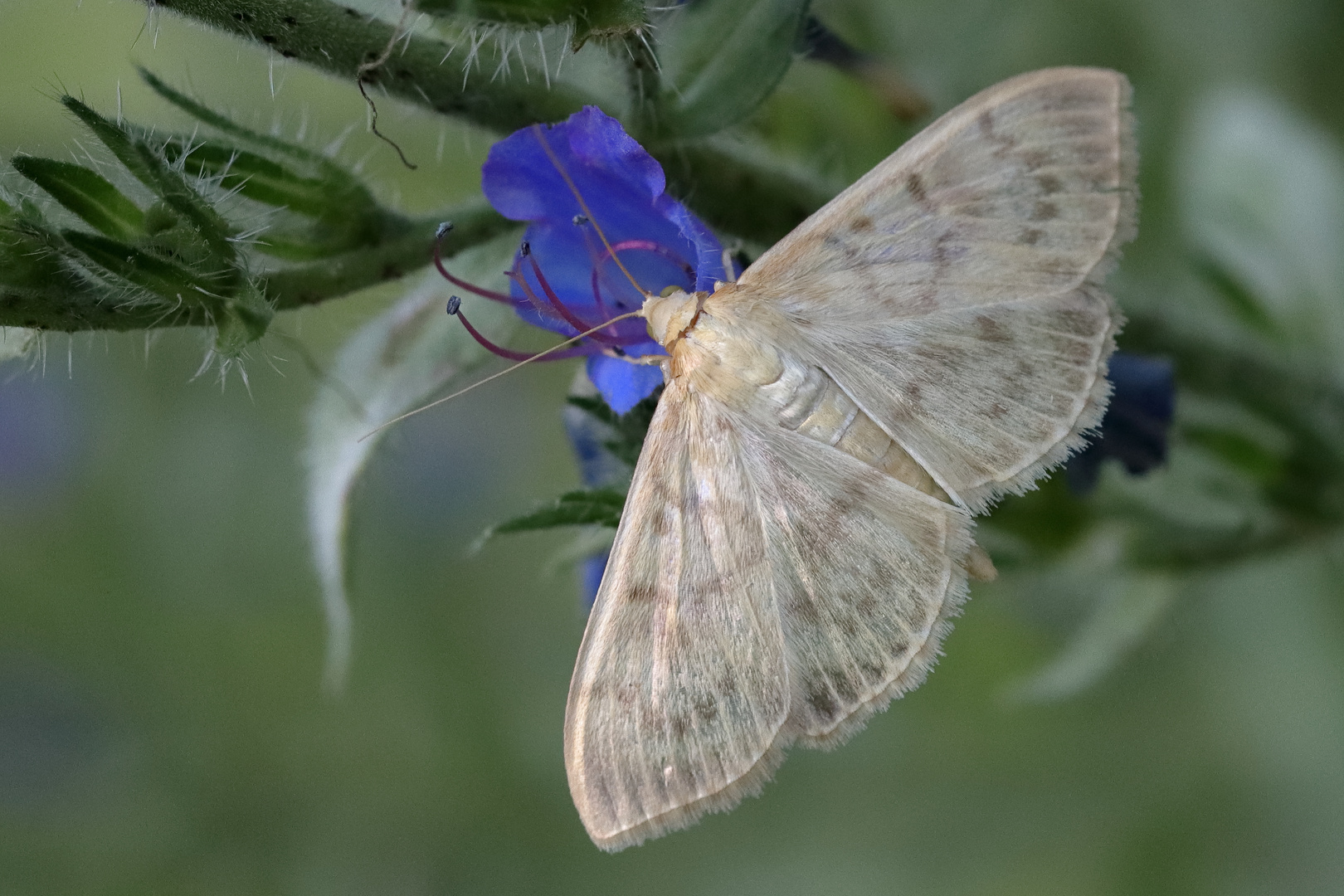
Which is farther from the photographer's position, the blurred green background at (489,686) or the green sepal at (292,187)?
the blurred green background at (489,686)

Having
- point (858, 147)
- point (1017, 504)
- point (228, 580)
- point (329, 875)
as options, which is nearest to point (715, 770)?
point (1017, 504)

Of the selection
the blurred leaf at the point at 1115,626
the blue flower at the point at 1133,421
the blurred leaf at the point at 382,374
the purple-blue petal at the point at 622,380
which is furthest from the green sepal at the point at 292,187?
the blurred leaf at the point at 1115,626

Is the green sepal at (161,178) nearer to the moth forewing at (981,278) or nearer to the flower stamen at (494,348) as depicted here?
the flower stamen at (494,348)

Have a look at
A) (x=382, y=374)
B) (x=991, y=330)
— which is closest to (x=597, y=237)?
(x=382, y=374)

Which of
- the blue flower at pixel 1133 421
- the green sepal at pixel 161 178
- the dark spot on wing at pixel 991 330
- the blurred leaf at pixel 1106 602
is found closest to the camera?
the green sepal at pixel 161 178

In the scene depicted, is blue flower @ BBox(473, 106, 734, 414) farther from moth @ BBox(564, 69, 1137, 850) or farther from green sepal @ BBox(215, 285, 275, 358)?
green sepal @ BBox(215, 285, 275, 358)

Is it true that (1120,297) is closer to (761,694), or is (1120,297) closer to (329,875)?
(761,694)

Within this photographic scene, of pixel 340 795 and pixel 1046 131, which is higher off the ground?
pixel 1046 131

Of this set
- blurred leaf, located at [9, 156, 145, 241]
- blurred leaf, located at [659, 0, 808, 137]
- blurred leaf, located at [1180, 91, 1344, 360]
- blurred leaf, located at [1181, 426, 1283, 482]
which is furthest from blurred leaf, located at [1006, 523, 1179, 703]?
blurred leaf, located at [9, 156, 145, 241]
